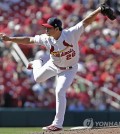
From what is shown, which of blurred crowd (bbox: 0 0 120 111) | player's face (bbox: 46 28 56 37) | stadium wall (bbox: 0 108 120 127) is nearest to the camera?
player's face (bbox: 46 28 56 37)

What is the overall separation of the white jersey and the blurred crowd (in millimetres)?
4039

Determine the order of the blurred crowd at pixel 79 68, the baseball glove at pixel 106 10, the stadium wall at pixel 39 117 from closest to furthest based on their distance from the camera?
1. the baseball glove at pixel 106 10
2. the stadium wall at pixel 39 117
3. the blurred crowd at pixel 79 68

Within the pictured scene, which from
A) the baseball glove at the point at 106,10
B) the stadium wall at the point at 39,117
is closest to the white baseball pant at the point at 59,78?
the baseball glove at the point at 106,10

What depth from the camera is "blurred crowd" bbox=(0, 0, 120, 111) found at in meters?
11.0

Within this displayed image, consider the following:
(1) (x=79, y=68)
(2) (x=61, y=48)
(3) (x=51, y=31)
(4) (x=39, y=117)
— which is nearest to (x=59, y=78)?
(2) (x=61, y=48)

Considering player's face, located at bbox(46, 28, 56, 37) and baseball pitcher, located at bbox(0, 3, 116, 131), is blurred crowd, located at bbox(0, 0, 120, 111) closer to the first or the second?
baseball pitcher, located at bbox(0, 3, 116, 131)

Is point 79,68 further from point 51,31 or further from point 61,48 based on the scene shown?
point 51,31

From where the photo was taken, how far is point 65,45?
6.81m

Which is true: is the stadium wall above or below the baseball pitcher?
below

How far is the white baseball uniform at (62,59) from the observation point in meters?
6.79

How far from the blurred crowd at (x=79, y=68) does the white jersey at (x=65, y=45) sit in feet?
13.3

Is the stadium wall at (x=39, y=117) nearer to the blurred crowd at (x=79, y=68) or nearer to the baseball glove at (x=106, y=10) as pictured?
the blurred crowd at (x=79, y=68)

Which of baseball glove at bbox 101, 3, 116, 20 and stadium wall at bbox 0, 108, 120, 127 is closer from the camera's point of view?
baseball glove at bbox 101, 3, 116, 20

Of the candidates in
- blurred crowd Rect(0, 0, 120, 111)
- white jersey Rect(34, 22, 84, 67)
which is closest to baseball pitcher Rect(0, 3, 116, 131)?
white jersey Rect(34, 22, 84, 67)
